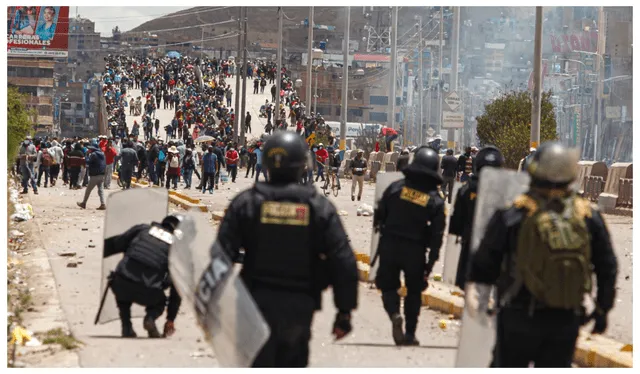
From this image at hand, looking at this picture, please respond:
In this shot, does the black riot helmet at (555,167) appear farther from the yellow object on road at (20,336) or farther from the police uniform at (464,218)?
the yellow object on road at (20,336)

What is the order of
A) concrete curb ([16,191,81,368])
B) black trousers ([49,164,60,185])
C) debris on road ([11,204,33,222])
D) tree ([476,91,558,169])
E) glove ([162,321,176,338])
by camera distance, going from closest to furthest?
concrete curb ([16,191,81,368]), glove ([162,321,176,338]), debris on road ([11,204,33,222]), black trousers ([49,164,60,185]), tree ([476,91,558,169])

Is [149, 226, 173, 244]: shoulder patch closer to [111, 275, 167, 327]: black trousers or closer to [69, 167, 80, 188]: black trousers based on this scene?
[111, 275, 167, 327]: black trousers

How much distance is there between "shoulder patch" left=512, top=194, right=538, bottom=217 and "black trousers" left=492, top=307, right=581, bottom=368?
1.35 feet

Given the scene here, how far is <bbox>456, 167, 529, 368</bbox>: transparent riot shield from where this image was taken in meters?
6.05

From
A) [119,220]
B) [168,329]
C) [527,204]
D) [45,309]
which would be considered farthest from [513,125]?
[527,204]

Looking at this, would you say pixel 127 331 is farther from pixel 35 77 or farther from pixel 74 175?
pixel 35 77

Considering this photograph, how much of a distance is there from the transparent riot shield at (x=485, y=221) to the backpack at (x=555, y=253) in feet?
1.82

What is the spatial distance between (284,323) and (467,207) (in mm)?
4198

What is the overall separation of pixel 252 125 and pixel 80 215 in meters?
53.8

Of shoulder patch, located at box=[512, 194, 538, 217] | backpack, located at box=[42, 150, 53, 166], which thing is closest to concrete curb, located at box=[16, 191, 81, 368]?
shoulder patch, located at box=[512, 194, 538, 217]

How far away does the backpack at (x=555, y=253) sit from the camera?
540cm
